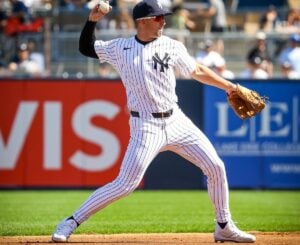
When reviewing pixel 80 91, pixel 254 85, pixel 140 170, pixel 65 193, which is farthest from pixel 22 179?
pixel 140 170

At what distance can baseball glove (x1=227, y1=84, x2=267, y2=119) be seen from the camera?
8219 mm

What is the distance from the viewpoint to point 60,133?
48.2ft

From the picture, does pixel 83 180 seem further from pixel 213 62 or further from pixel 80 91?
pixel 213 62

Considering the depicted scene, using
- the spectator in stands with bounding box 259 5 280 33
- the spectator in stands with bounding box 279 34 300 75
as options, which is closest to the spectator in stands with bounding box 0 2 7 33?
the spectator in stands with bounding box 259 5 280 33

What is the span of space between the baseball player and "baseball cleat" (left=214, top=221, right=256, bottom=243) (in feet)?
0.77

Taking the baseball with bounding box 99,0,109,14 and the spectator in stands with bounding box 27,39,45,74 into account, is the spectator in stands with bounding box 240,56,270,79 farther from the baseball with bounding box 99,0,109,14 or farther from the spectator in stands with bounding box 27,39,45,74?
the baseball with bounding box 99,0,109,14

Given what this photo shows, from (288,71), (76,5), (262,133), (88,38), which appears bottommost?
(262,133)

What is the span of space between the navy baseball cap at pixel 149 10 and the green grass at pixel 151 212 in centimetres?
275

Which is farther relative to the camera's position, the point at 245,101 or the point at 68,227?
the point at 245,101

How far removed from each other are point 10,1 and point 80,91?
5130 millimetres

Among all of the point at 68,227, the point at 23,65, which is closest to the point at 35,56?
the point at 23,65

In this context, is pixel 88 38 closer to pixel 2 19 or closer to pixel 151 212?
pixel 151 212

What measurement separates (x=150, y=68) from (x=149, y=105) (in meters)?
0.33

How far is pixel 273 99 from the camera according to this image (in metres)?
14.9
